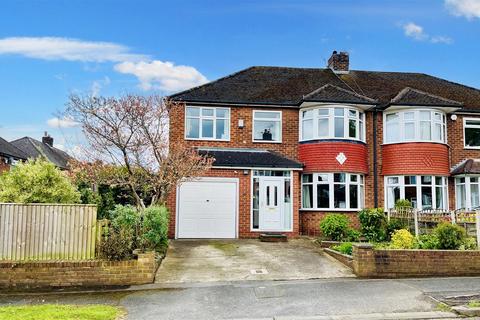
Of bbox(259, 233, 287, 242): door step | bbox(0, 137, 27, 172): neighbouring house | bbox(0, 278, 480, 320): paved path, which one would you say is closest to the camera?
bbox(0, 278, 480, 320): paved path

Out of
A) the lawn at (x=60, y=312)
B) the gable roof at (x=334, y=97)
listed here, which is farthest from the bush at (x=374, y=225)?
the lawn at (x=60, y=312)

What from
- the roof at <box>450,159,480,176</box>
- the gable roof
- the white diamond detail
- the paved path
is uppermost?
the gable roof

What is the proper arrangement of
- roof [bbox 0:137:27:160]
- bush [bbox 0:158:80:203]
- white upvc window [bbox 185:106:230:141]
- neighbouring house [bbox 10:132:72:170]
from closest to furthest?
bush [bbox 0:158:80:203] → white upvc window [bbox 185:106:230:141] → roof [bbox 0:137:27:160] → neighbouring house [bbox 10:132:72:170]

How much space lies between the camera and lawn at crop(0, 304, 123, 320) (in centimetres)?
673

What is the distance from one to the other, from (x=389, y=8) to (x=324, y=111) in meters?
5.02

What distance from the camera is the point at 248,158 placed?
55.7 feet

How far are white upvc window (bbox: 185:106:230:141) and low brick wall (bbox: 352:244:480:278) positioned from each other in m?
9.34

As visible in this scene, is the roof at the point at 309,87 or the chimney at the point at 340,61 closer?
the roof at the point at 309,87

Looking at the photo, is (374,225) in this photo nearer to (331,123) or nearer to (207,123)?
(331,123)

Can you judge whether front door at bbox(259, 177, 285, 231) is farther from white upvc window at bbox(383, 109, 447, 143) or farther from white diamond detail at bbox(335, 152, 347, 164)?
white upvc window at bbox(383, 109, 447, 143)

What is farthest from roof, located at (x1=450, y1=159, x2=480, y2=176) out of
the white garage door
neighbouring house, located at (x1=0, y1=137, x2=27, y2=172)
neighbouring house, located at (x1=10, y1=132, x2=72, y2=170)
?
neighbouring house, located at (x1=10, y1=132, x2=72, y2=170)

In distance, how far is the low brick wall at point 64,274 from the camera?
9.18 metres

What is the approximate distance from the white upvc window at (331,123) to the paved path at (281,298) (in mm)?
8668

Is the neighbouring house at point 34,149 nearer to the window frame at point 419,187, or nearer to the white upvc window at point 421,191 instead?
the window frame at point 419,187
